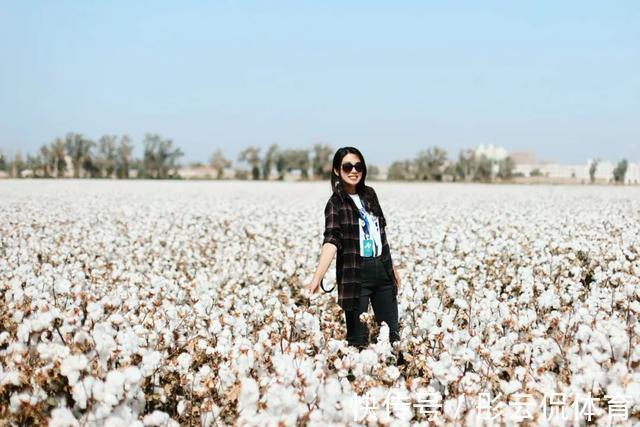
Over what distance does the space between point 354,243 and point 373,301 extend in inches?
20.6

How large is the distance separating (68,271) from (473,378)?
5.23 metres

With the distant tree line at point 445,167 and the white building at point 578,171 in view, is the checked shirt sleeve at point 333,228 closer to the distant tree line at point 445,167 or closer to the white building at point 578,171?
the distant tree line at point 445,167

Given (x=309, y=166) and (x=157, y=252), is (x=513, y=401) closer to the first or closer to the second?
(x=157, y=252)

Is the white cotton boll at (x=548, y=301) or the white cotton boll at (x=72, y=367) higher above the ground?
the white cotton boll at (x=72, y=367)

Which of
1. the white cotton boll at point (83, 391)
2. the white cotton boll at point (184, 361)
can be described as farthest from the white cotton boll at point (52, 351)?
the white cotton boll at point (184, 361)

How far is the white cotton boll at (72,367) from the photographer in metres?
3.00

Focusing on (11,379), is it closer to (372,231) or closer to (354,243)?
(354,243)

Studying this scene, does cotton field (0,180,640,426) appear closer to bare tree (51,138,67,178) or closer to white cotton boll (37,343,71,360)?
white cotton boll (37,343,71,360)

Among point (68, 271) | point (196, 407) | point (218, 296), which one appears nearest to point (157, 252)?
point (68, 271)

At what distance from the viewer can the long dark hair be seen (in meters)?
4.45

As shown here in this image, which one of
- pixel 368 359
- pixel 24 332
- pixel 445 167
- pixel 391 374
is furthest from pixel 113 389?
pixel 445 167

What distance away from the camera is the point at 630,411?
3.11 meters

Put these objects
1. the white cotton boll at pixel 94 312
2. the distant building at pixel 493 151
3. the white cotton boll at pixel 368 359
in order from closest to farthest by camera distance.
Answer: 1. the white cotton boll at pixel 368 359
2. the white cotton boll at pixel 94 312
3. the distant building at pixel 493 151

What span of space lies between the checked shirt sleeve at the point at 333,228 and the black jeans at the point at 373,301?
0.80 ft
